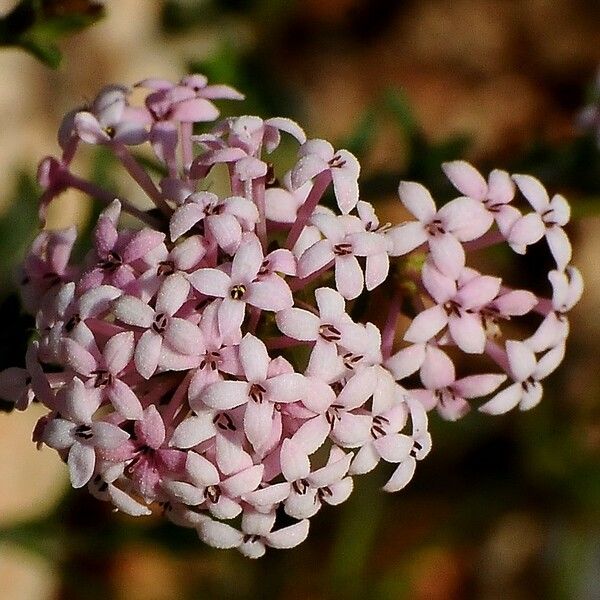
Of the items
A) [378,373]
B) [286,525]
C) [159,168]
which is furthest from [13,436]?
[378,373]

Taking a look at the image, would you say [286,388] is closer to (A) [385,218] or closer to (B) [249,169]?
(B) [249,169]

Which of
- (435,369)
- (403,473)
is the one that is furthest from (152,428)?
(435,369)

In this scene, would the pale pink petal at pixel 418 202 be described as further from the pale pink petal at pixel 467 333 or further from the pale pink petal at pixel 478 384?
the pale pink petal at pixel 478 384

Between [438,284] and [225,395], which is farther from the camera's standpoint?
[438,284]

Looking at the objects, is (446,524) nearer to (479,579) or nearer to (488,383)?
(479,579)

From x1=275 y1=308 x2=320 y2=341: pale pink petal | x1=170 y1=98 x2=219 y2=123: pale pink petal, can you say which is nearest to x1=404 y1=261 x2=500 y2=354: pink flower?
x1=275 y1=308 x2=320 y2=341: pale pink petal

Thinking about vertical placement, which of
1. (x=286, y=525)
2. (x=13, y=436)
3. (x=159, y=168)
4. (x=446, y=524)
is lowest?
(x=446, y=524)
